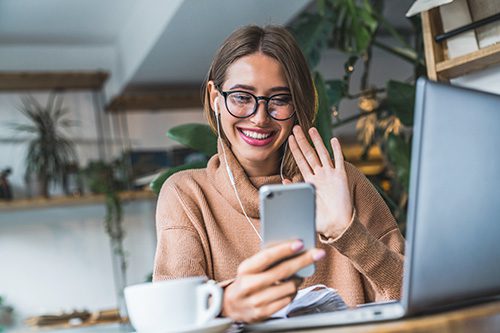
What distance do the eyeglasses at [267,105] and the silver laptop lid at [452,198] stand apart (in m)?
0.59

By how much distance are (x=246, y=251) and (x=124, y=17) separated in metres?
3.77

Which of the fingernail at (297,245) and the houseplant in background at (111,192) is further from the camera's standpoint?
the houseplant in background at (111,192)

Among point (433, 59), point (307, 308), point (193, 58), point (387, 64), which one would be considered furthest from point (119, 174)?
point (307, 308)

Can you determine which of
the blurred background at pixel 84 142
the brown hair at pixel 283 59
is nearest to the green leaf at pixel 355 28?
the brown hair at pixel 283 59

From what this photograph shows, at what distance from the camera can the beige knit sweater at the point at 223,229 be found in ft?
4.16

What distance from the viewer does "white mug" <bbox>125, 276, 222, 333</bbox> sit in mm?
741

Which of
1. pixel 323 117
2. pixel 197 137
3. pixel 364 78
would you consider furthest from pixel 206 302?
pixel 364 78

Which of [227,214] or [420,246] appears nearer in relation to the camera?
[420,246]

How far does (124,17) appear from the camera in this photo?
191 inches

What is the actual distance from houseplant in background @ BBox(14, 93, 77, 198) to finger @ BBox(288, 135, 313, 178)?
3.98 metres

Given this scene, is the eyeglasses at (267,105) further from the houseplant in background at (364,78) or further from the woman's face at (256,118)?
the houseplant in background at (364,78)

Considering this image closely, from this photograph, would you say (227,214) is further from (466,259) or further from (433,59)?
(433,59)

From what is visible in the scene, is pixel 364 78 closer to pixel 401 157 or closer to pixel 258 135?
pixel 401 157

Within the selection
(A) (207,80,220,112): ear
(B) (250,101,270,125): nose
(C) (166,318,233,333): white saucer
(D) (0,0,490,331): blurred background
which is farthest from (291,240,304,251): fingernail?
(D) (0,0,490,331): blurred background
